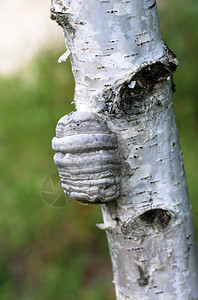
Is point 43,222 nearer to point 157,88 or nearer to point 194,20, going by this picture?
point 194,20

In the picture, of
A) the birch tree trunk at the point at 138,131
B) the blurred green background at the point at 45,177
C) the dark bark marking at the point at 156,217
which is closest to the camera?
the birch tree trunk at the point at 138,131

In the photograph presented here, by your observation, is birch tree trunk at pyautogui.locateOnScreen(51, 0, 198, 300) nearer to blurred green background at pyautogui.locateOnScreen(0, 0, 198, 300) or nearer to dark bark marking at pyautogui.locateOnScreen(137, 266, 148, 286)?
dark bark marking at pyautogui.locateOnScreen(137, 266, 148, 286)

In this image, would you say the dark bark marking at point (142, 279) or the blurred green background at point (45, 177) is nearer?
the dark bark marking at point (142, 279)

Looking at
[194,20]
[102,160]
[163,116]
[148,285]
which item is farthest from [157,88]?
[194,20]

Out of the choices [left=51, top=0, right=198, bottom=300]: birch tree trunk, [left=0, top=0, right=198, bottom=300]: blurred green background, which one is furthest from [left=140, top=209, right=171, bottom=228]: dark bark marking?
[left=0, top=0, right=198, bottom=300]: blurred green background

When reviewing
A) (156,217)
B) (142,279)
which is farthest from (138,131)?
(142,279)

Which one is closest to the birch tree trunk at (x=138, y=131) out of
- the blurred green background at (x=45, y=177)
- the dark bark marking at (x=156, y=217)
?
the dark bark marking at (x=156, y=217)

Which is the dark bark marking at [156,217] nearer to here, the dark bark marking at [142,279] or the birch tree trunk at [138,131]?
the birch tree trunk at [138,131]

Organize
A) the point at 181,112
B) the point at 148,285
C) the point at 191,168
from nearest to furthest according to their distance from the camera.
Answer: the point at 148,285 → the point at 191,168 → the point at 181,112
